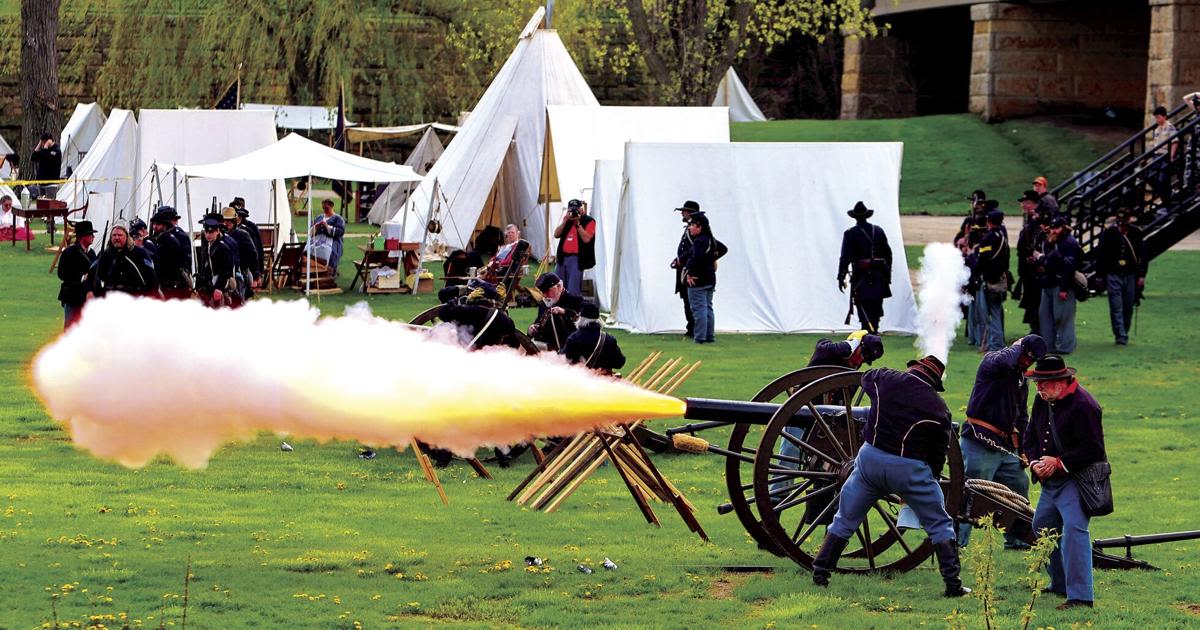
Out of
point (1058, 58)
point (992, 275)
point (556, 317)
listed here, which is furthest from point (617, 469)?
point (1058, 58)

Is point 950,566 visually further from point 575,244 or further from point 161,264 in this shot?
point 575,244

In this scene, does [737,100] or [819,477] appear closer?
[819,477]

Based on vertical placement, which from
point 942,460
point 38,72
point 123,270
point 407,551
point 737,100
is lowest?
point 407,551

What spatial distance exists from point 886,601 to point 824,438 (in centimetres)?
128

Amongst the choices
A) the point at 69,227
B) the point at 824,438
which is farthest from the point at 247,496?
the point at 69,227

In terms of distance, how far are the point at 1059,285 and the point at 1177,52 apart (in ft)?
61.4

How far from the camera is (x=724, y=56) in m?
37.8

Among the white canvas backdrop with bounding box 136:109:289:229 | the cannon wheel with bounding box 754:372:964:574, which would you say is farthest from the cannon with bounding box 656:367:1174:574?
the white canvas backdrop with bounding box 136:109:289:229

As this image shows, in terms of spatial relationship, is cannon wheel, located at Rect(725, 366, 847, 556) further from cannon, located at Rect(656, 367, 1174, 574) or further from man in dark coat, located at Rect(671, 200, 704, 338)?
man in dark coat, located at Rect(671, 200, 704, 338)

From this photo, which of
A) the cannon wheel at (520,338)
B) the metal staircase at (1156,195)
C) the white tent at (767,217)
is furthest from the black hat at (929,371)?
the metal staircase at (1156,195)

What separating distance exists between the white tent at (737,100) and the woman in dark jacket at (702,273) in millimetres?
28427

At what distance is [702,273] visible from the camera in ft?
70.4

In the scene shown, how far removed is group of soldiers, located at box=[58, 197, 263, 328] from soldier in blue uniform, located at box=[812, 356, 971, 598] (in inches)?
320

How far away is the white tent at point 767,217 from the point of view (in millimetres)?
23078
